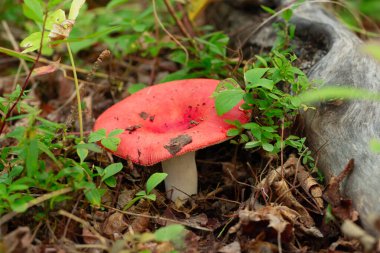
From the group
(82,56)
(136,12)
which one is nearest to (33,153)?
(82,56)

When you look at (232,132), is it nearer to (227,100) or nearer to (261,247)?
(227,100)

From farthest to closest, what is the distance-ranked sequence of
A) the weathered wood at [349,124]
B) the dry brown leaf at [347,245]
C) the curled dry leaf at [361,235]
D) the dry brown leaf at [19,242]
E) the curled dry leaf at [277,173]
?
the curled dry leaf at [277,173], the weathered wood at [349,124], the dry brown leaf at [347,245], the dry brown leaf at [19,242], the curled dry leaf at [361,235]

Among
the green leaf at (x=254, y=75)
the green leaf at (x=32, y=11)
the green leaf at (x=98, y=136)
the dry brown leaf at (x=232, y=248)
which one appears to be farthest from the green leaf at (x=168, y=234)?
the green leaf at (x=32, y=11)

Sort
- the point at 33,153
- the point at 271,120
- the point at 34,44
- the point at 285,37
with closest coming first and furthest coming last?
the point at 33,153 < the point at 34,44 < the point at 271,120 < the point at 285,37

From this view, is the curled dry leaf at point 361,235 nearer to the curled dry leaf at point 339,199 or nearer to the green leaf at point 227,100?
the curled dry leaf at point 339,199

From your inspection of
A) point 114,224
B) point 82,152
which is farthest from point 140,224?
point 82,152

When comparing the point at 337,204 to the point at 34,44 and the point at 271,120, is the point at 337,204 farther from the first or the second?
the point at 34,44
